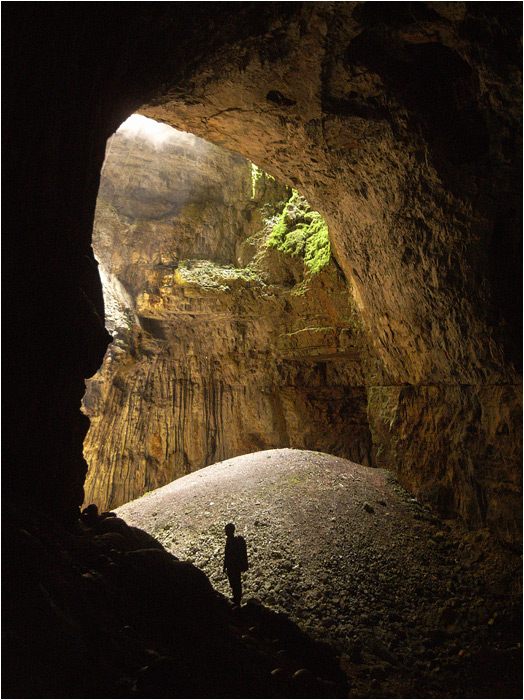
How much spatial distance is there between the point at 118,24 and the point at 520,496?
234 inches

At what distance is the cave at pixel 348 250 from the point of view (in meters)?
2.38

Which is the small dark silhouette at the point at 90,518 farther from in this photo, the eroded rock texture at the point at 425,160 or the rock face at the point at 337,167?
the eroded rock texture at the point at 425,160

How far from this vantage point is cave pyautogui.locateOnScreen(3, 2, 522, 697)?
2375mm

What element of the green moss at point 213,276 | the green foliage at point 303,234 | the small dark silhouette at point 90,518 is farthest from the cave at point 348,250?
the green moss at point 213,276

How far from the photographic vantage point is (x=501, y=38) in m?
3.33

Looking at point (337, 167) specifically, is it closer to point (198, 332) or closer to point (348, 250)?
point (348, 250)

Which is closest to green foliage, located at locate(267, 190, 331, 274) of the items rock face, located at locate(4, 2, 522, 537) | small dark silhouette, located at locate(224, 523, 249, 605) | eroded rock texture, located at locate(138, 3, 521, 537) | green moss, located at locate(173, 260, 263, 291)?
green moss, located at locate(173, 260, 263, 291)

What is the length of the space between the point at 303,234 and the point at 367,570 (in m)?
8.05

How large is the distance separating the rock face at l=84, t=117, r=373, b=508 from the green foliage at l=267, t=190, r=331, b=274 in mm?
320

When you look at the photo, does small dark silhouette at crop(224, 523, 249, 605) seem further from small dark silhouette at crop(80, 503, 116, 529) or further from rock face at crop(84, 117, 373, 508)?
rock face at crop(84, 117, 373, 508)

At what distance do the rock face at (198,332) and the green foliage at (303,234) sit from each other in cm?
32

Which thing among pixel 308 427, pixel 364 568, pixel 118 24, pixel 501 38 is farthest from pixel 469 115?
pixel 308 427

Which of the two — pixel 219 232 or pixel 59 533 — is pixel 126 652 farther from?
pixel 219 232

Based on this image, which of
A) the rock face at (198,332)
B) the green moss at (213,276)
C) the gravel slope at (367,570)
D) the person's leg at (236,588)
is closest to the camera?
the gravel slope at (367,570)
